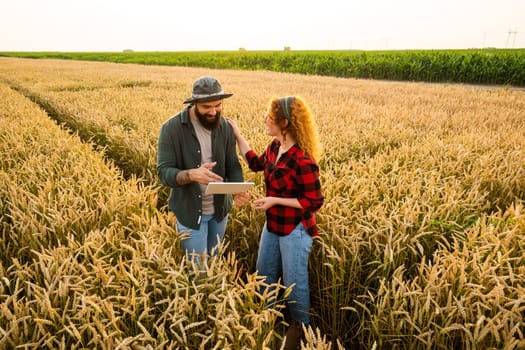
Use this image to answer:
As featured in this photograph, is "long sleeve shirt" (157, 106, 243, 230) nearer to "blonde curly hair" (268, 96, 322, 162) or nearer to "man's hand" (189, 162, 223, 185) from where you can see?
"man's hand" (189, 162, 223, 185)

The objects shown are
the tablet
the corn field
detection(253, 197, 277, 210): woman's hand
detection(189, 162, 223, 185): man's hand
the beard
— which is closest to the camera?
the corn field

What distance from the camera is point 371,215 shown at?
106 inches

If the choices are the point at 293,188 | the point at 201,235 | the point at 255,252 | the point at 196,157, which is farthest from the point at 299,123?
the point at 255,252

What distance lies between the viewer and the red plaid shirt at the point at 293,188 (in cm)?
231

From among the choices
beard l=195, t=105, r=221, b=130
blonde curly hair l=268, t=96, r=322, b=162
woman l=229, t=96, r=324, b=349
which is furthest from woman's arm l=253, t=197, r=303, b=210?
beard l=195, t=105, r=221, b=130

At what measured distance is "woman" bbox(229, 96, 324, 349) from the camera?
7.61 feet

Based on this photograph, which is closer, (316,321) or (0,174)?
(316,321)

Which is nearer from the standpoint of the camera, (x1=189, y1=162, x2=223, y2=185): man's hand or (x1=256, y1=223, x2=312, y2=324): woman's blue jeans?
(x1=189, y1=162, x2=223, y2=185): man's hand

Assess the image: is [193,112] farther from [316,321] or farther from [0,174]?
[0,174]

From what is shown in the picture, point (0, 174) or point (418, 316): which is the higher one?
point (0, 174)

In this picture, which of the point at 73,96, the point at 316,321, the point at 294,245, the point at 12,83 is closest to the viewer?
the point at 294,245

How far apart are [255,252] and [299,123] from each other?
1.39 m

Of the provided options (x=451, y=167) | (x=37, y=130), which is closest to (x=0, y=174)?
(x=37, y=130)

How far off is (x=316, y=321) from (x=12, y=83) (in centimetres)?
1992
